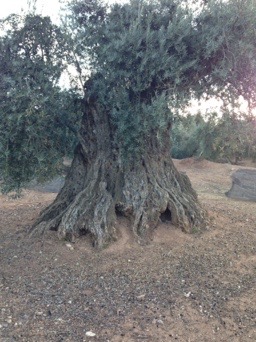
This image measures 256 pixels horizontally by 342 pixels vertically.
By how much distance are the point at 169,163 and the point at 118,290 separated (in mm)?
3139

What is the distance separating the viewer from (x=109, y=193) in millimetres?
7004

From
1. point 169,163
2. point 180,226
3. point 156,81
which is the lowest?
point 180,226

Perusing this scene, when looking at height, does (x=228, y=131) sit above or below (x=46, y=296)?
above

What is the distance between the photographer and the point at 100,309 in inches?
190

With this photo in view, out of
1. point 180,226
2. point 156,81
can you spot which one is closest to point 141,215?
point 180,226

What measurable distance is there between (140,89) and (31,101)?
1.58 metres

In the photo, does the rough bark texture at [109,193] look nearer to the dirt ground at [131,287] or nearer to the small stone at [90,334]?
the dirt ground at [131,287]

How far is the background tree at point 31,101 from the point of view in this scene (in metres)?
5.68

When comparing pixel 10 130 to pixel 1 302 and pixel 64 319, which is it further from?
pixel 64 319

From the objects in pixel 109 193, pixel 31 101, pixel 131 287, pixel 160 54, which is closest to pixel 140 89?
pixel 160 54

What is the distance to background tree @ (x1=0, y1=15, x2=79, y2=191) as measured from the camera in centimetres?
568

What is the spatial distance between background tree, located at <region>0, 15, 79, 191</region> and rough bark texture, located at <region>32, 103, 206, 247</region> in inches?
28.5

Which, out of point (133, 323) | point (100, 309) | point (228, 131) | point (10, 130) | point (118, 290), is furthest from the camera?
point (228, 131)

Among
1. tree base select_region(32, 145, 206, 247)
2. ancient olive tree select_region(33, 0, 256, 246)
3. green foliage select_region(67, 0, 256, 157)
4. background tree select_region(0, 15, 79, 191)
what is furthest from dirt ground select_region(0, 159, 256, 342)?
green foliage select_region(67, 0, 256, 157)
